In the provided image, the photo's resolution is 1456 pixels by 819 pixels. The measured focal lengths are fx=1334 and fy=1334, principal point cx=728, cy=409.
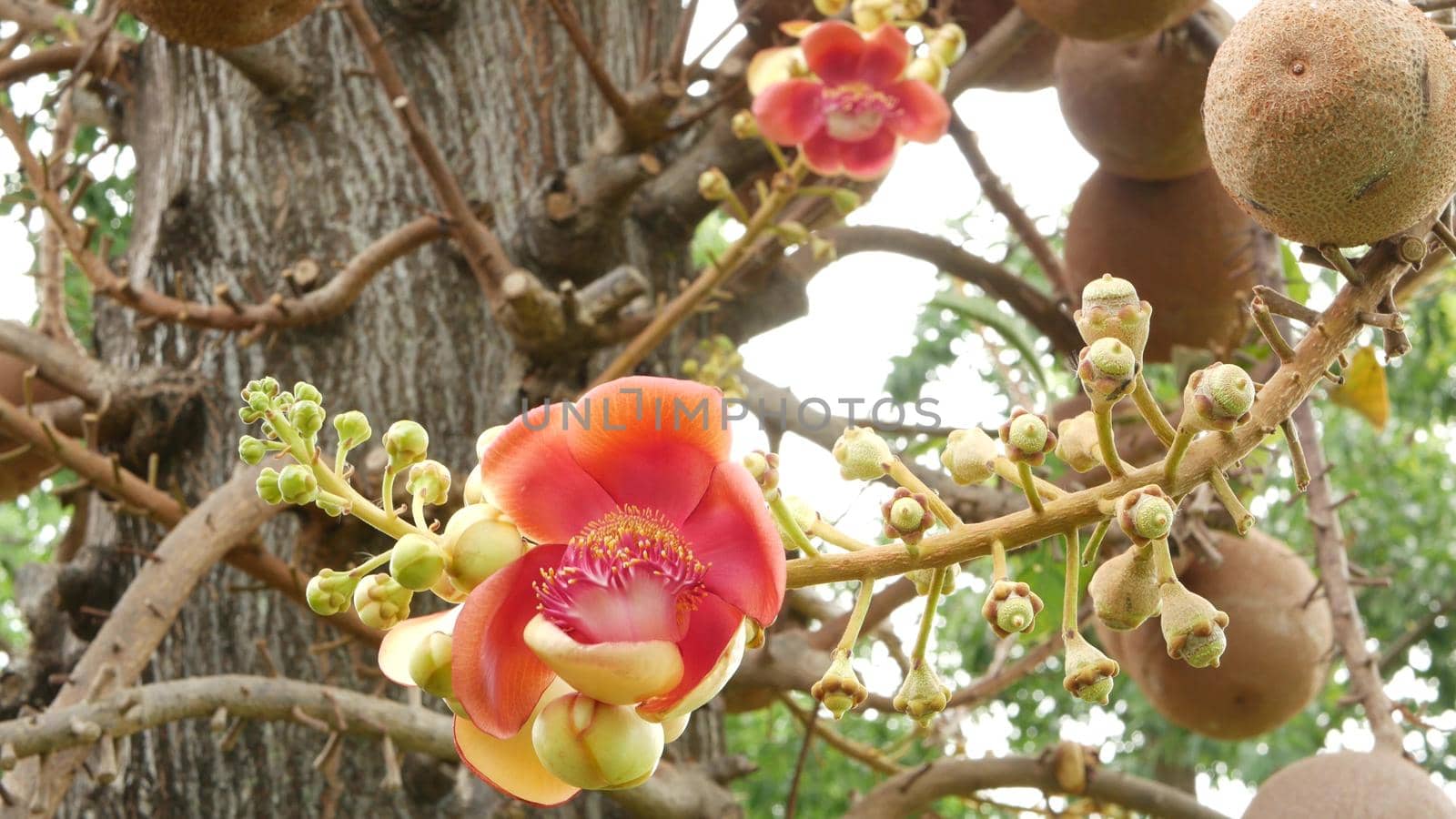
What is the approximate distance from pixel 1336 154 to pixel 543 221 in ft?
4.93

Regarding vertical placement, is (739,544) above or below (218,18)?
below

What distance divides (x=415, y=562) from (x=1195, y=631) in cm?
44

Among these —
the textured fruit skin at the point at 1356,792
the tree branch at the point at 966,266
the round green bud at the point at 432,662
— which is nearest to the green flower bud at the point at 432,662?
the round green bud at the point at 432,662

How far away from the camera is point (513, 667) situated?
791 mm

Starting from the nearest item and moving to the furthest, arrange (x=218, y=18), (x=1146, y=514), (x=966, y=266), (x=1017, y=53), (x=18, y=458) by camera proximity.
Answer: (x=1146, y=514) → (x=218, y=18) → (x=18, y=458) → (x=1017, y=53) → (x=966, y=266)

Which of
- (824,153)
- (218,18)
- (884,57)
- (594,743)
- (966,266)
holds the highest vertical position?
(966,266)

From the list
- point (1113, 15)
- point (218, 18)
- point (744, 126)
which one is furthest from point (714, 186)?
point (218, 18)

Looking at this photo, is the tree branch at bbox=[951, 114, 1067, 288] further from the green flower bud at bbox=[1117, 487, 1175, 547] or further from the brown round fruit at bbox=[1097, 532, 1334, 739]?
the green flower bud at bbox=[1117, 487, 1175, 547]

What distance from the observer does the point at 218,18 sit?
5.25ft

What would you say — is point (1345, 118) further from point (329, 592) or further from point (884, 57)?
point (884, 57)

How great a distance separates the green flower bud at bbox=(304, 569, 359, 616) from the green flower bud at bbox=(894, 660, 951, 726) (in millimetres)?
326

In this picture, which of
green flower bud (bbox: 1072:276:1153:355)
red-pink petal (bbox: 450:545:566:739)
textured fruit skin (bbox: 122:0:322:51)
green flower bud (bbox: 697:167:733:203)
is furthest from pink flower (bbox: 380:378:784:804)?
green flower bud (bbox: 697:167:733:203)

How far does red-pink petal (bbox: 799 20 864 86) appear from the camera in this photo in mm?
1988

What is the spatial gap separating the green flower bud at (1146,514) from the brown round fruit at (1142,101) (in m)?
1.46
